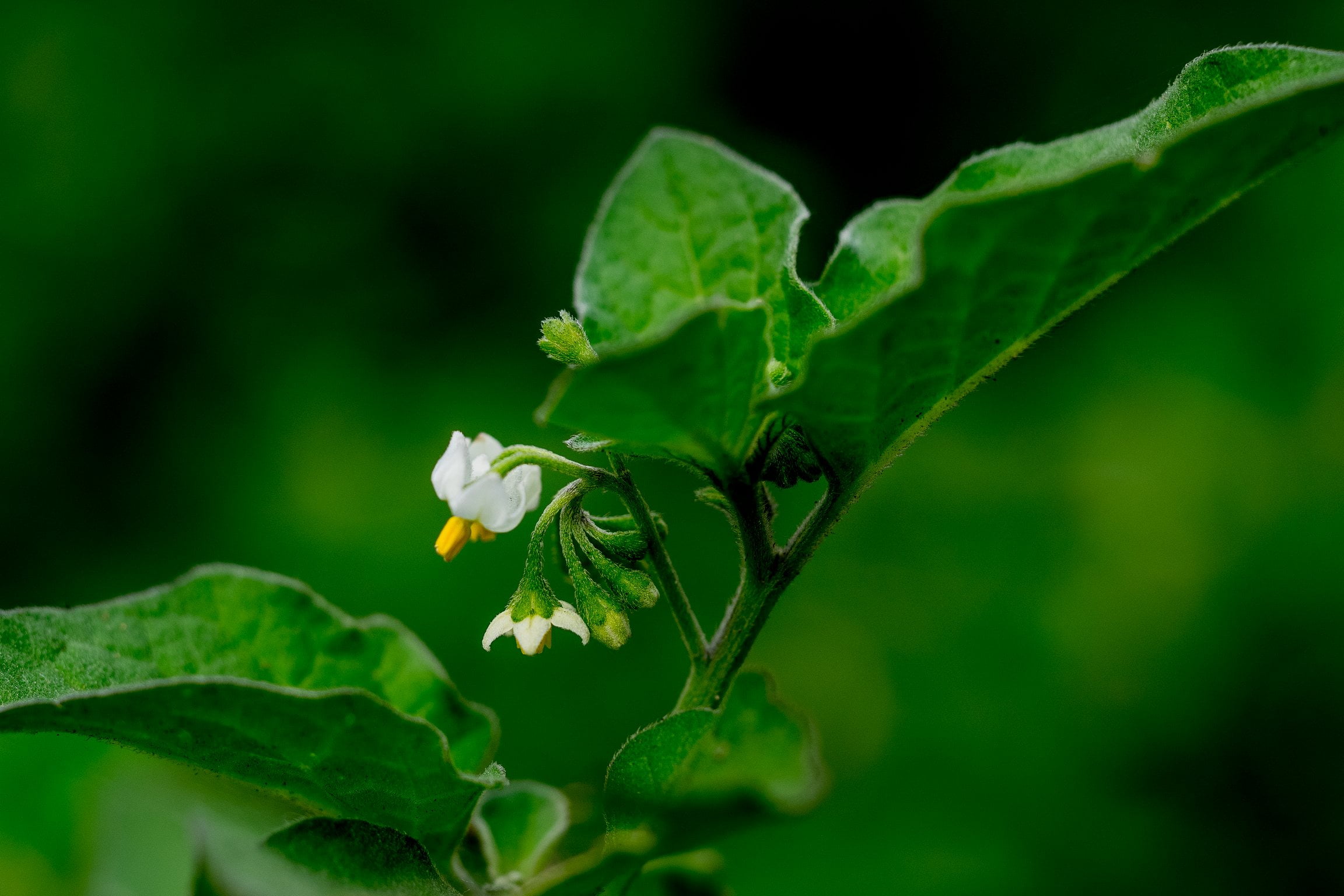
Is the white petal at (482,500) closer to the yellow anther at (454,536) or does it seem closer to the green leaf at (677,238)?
the yellow anther at (454,536)

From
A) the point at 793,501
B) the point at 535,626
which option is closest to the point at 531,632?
the point at 535,626

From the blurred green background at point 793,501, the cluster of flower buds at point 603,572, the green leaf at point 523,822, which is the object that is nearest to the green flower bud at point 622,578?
the cluster of flower buds at point 603,572

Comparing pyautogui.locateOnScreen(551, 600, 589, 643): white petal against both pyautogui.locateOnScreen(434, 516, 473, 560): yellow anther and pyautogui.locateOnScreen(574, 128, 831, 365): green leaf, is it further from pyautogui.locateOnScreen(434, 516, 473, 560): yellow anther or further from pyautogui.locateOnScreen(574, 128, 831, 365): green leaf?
pyautogui.locateOnScreen(574, 128, 831, 365): green leaf

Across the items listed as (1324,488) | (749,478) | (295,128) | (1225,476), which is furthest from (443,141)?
(749,478)

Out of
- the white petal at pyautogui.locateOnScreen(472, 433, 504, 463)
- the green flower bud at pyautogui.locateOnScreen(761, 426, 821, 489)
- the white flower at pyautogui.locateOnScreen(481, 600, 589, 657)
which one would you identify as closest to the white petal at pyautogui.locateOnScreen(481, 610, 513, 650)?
the white flower at pyautogui.locateOnScreen(481, 600, 589, 657)

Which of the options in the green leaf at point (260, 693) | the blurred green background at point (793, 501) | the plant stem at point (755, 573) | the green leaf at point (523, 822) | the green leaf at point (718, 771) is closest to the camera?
the green leaf at point (718, 771)

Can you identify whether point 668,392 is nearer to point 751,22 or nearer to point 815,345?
point 815,345

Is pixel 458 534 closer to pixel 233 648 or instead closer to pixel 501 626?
pixel 501 626

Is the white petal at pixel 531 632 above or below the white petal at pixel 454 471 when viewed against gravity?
below
